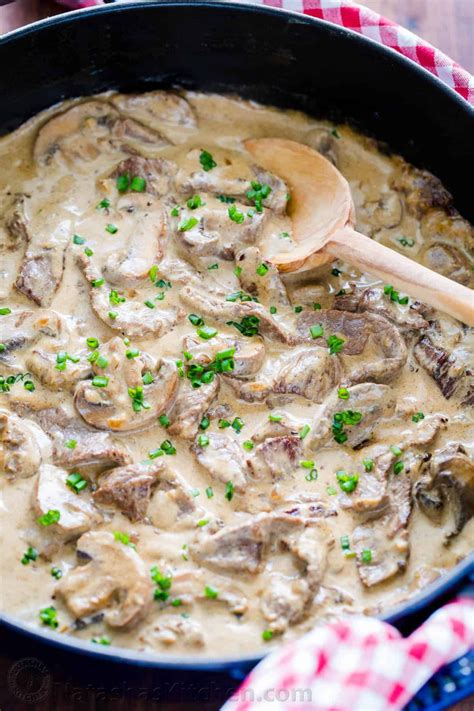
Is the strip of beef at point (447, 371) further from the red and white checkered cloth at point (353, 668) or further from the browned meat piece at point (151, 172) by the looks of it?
the browned meat piece at point (151, 172)

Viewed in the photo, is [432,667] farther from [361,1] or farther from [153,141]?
[361,1]

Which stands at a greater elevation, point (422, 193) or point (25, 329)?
point (25, 329)

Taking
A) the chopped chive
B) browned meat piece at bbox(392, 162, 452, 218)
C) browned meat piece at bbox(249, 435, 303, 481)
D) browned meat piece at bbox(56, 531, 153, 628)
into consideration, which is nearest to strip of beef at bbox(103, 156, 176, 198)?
the chopped chive

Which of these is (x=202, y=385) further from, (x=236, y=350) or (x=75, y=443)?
(x=75, y=443)

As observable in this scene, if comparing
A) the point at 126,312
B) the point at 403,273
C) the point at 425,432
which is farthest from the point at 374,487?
the point at 126,312

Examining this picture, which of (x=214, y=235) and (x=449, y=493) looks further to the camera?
(x=214, y=235)

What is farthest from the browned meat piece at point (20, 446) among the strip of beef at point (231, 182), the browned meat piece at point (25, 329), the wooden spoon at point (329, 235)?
the strip of beef at point (231, 182)
